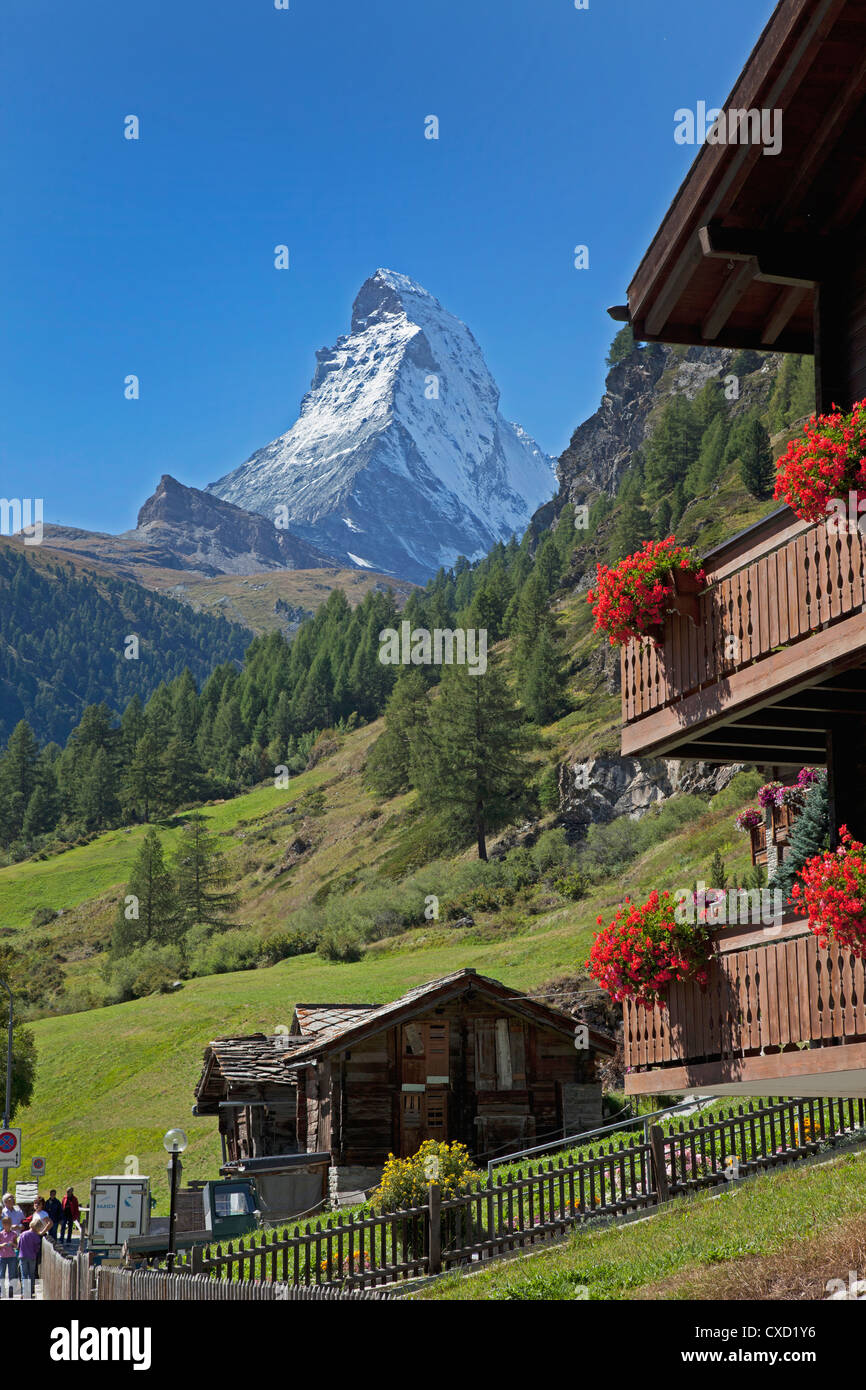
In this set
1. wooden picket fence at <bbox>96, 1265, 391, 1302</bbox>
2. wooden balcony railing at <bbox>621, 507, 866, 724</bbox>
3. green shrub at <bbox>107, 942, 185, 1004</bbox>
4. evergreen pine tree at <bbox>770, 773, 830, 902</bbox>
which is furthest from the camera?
green shrub at <bbox>107, 942, 185, 1004</bbox>

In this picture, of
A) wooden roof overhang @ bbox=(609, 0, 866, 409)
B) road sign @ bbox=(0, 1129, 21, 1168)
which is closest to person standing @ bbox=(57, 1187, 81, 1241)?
road sign @ bbox=(0, 1129, 21, 1168)

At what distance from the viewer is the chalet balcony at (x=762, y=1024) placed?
36.6 ft

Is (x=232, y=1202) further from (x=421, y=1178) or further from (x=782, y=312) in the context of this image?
(x=782, y=312)

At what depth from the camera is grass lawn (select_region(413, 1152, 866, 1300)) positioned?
10.7 meters

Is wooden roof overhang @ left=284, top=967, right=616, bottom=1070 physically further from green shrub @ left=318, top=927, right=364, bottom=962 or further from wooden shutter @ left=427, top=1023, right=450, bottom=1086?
green shrub @ left=318, top=927, right=364, bottom=962

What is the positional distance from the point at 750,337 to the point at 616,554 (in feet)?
372

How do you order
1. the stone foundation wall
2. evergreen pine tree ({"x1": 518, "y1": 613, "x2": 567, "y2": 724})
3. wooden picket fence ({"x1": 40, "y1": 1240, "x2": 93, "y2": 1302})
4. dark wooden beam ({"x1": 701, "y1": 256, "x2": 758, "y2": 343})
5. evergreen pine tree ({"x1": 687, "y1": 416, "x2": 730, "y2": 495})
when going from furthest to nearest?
evergreen pine tree ({"x1": 687, "y1": 416, "x2": 730, "y2": 495}) < evergreen pine tree ({"x1": 518, "y1": 613, "x2": 567, "y2": 724}) < the stone foundation wall < wooden picket fence ({"x1": 40, "y1": 1240, "x2": 93, "y2": 1302}) < dark wooden beam ({"x1": 701, "y1": 256, "x2": 758, "y2": 343})

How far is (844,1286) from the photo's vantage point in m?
9.86

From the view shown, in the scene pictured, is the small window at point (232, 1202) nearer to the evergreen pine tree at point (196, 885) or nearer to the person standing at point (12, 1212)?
the person standing at point (12, 1212)

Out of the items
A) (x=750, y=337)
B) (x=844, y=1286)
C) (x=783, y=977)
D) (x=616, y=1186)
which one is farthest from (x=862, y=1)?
(x=616, y=1186)

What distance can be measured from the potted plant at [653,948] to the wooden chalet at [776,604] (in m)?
0.25

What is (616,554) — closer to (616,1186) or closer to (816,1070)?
(616,1186)

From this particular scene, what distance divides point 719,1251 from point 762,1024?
2.13m

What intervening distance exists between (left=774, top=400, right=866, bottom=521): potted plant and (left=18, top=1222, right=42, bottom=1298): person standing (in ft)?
65.7
